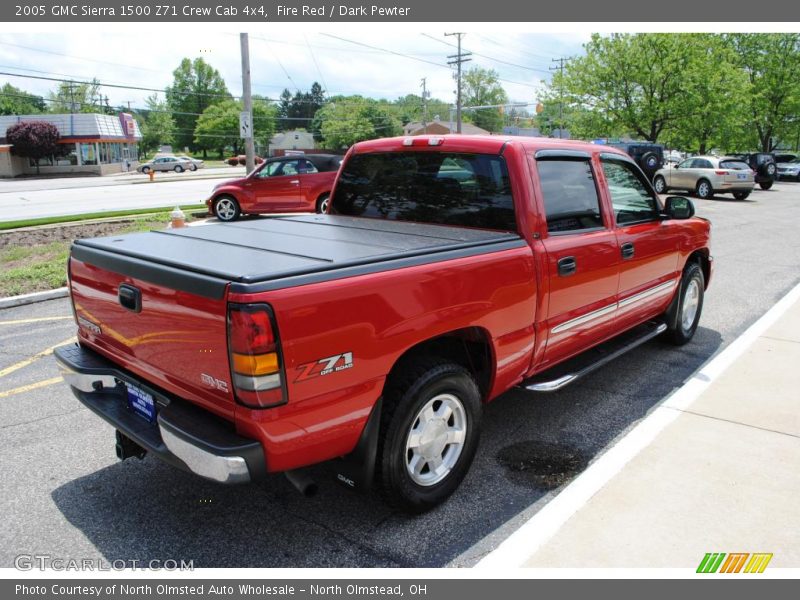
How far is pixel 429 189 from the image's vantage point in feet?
13.6

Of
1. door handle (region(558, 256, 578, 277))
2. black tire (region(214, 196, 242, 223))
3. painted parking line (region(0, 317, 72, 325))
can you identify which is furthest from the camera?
black tire (region(214, 196, 242, 223))

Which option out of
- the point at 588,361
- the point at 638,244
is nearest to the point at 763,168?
the point at 638,244

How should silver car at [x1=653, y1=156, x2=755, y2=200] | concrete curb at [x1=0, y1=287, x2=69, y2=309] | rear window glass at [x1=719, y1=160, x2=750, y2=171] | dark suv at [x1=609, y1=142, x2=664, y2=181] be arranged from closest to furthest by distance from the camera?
1. concrete curb at [x1=0, y1=287, x2=69, y2=309]
2. silver car at [x1=653, y1=156, x2=755, y2=200]
3. rear window glass at [x1=719, y1=160, x2=750, y2=171]
4. dark suv at [x1=609, y1=142, x2=664, y2=181]

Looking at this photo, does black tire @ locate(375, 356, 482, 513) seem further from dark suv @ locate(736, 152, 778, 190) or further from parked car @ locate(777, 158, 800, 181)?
parked car @ locate(777, 158, 800, 181)

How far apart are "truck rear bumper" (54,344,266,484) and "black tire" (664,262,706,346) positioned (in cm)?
434

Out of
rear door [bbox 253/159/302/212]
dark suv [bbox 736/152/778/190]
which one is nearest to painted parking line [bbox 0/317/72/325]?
rear door [bbox 253/159/302/212]

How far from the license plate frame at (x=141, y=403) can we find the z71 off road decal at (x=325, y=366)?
89cm

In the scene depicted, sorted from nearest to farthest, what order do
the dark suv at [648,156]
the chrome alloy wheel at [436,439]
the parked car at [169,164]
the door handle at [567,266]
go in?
the chrome alloy wheel at [436,439], the door handle at [567,266], the dark suv at [648,156], the parked car at [169,164]

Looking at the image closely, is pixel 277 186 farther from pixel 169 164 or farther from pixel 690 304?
pixel 169 164

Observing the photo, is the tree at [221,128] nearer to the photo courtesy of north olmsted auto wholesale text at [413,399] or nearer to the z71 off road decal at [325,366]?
the photo courtesy of north olmsted auto wholesale text at [413,399]

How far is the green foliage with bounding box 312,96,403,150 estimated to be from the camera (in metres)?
98.0

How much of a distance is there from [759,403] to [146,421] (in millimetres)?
4151

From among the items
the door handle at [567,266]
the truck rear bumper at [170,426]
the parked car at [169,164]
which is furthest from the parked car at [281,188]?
the parked car at [169,164]

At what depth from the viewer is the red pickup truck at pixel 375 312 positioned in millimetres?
2467
